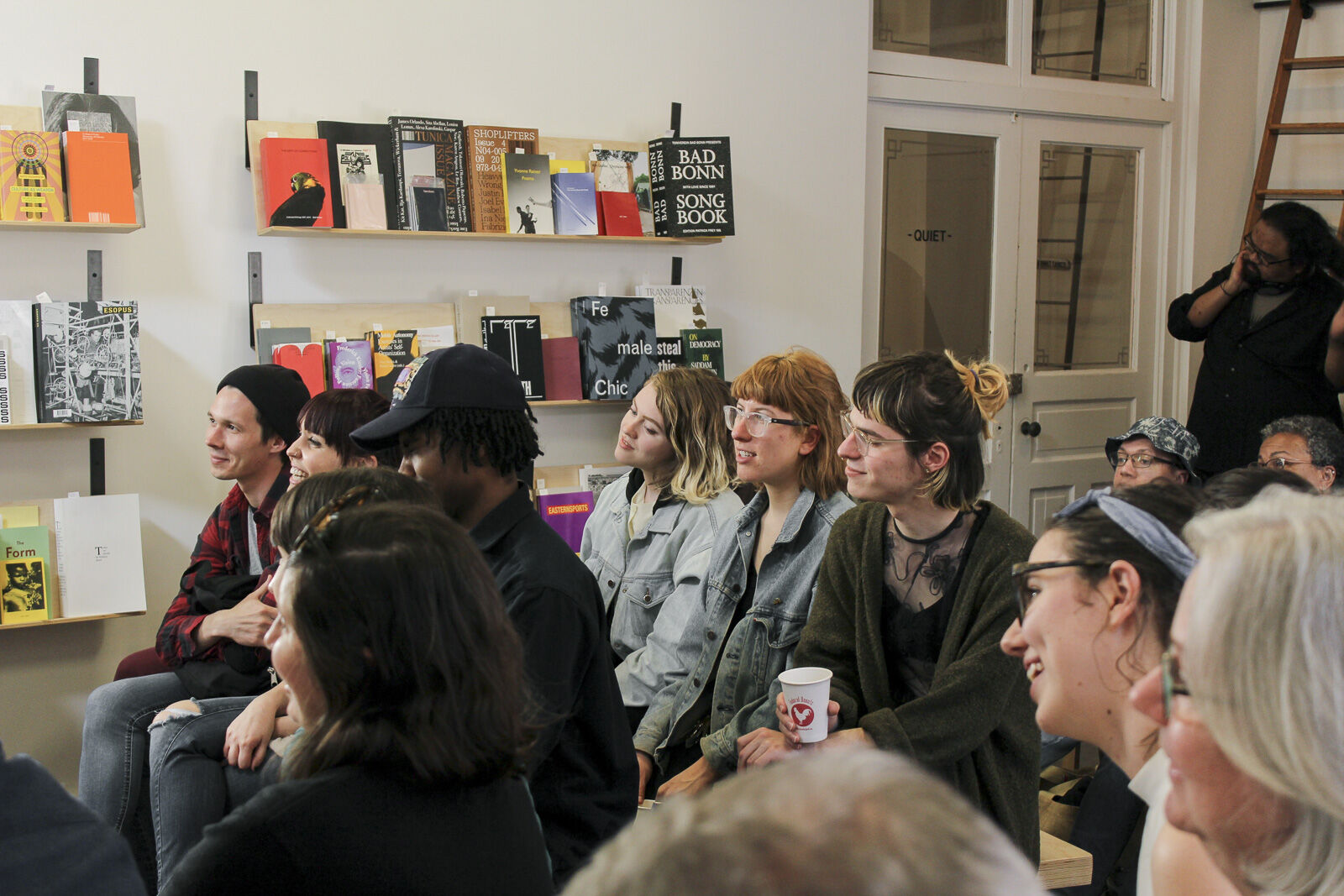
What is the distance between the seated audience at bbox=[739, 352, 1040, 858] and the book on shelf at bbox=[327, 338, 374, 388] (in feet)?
6.35

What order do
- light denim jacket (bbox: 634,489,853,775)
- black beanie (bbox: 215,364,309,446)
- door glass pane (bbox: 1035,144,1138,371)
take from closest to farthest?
light denim jacket (bbox: 634,489,853,775) < black beanie (bbox: 215,364,309,446) < door glass pane (bbox: 1035,144,1138,371)

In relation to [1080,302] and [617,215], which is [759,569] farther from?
[1080,302]

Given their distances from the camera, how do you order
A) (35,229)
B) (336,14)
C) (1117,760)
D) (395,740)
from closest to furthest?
1. (395,740)
2. (1117,760)
3. (35,229)
4. (336,14)

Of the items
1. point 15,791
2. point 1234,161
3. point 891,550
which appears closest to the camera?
point 15,791

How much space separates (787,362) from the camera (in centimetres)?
258

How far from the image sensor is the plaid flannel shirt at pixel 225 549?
8.90 ft

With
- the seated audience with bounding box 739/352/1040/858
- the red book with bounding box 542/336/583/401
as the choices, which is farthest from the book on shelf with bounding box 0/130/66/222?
the seated audience with bounding box 739/352/1040/858

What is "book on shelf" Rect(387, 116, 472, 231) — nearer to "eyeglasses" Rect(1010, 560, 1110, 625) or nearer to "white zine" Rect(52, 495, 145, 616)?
"white zine" Rect(52, 495, 145, 616)

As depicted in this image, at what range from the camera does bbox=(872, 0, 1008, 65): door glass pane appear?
15.3 feet

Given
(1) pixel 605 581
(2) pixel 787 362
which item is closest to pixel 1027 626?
(2) pixel 787 362

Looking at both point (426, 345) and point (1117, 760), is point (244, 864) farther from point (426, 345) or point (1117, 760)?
point (426, 345)

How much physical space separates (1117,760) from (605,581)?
1.74 m

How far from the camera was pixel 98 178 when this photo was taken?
3.23m

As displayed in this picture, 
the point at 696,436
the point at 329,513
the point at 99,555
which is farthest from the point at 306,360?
the point at 329,513
